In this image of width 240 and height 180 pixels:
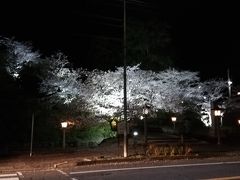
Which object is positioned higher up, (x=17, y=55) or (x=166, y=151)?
(x=17, y=55)

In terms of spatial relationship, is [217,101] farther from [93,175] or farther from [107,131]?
[93,175]

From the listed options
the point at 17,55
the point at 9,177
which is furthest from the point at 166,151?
the point at 17,55

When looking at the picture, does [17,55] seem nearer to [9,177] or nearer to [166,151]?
[166,151]

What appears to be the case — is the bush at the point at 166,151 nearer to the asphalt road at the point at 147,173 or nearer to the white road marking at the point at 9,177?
the asphalt road at the point at 147,173

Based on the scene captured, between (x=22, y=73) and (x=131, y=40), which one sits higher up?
(x=131, y=40)

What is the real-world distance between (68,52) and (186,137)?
13.8m

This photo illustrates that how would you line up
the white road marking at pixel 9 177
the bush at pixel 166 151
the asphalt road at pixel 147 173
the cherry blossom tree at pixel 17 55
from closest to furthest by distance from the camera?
the asphalt road at pixel 147 173, the white road marking at pixel 9 177, the bush at pixel 166 151, the cherry blossom tree at pixel 17 55

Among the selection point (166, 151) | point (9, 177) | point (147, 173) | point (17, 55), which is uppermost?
point (17, 55)

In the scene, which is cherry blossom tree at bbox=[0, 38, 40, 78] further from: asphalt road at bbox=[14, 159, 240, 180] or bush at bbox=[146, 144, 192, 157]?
asphalt road at bbox=[14, 159, 240, 180]

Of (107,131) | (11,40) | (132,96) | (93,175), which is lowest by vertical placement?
(93,175)

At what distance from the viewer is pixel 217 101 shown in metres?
47.8

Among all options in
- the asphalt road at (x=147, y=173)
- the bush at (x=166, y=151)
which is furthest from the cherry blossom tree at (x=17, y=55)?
the asphalt road at (x=147, y=173)

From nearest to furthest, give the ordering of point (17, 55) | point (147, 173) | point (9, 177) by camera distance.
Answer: point (147, 173) < point (9, 177) < point (17, 55)

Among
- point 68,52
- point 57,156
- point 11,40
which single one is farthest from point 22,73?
point 57,156
